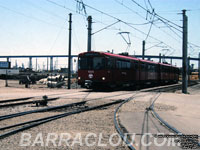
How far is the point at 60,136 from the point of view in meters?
6.64

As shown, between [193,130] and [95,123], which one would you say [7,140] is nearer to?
[95,123]

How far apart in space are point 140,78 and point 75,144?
23604 millimetres

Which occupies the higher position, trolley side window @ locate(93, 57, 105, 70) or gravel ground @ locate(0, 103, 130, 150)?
trolley side window @ locate(93, 57, 105, 70)

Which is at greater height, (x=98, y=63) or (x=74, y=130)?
(x=98, y=63)
